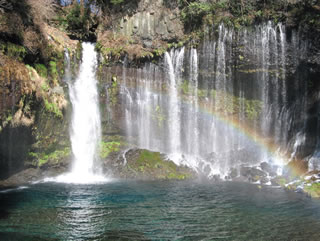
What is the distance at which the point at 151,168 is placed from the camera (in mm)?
15469

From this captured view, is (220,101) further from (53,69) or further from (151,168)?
(53,69)

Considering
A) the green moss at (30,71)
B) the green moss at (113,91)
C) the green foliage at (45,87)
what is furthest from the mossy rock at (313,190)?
the green moss at (30,71)

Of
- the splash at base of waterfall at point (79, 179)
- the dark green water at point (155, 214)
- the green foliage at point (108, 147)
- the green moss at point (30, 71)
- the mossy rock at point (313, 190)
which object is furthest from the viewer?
the green foliage at point (108, 147)

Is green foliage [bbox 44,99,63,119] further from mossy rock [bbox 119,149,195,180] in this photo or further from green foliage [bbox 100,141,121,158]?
mossy rock [bbox 119,149,195,180]

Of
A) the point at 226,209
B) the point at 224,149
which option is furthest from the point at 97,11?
the point at 226,209

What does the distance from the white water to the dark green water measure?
135 inches

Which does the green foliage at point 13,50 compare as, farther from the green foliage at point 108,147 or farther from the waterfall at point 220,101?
the green foliage at point 108,147

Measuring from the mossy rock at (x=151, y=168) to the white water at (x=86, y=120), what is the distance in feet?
5.66

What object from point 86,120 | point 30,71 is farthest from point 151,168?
point 30,71

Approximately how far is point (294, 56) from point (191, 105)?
6799mm

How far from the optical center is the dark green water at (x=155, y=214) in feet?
21.9

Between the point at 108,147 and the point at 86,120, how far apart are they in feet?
6.81

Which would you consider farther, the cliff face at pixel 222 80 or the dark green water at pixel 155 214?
the cliff face at pixel 222 80

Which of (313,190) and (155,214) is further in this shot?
(313,190)
